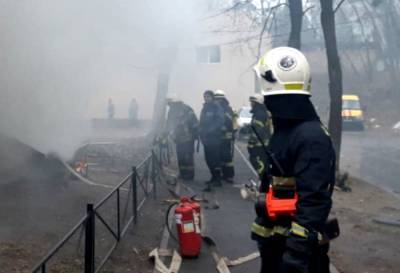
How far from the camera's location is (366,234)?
8.12 meters

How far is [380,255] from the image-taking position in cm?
706

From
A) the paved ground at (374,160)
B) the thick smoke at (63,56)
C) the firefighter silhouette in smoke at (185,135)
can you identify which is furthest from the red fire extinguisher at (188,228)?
the paved ground at (374,160)

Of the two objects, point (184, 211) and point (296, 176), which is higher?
point (296, 176)

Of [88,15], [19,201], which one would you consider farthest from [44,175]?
[88,15]

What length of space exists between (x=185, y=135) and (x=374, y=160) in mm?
9604

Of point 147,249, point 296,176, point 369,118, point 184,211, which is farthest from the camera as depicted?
point 369,118

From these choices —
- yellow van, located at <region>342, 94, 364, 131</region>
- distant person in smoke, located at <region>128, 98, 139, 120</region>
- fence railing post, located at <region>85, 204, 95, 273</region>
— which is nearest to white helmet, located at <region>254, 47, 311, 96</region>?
fence railing post, located at <region>85, 204, 95, 273</region>

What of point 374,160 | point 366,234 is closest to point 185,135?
point 366,234

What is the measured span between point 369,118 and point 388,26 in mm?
6899

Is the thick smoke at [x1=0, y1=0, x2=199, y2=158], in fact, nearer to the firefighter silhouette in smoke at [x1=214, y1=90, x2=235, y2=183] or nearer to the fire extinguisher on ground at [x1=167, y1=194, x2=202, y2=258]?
the firefighter silhouette in smoke at [x1=214, y1=90, x2=235, y2=183]

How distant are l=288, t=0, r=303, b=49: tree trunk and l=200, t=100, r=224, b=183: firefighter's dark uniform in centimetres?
431

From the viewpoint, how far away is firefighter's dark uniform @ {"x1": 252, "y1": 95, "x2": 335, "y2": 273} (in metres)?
3.12

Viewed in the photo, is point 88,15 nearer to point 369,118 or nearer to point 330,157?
point 330,157

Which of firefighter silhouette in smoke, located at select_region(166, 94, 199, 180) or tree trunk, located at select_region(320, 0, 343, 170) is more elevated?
tree trunk, located at select_region(320, 0, 343, 170)
